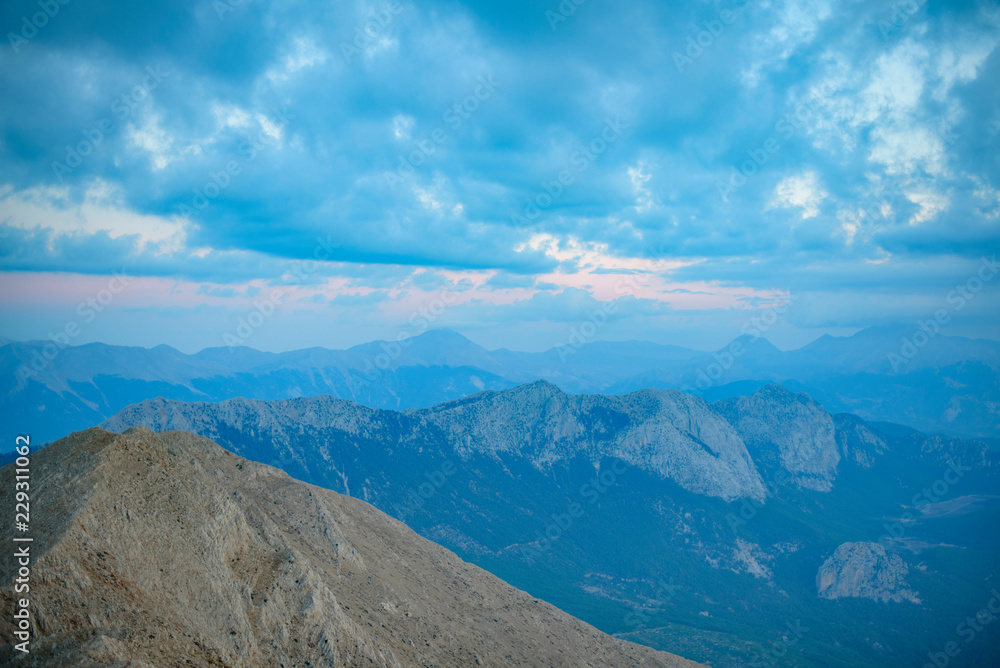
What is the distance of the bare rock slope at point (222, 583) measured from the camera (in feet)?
158

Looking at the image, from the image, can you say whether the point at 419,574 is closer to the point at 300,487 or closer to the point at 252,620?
the point at 300,487

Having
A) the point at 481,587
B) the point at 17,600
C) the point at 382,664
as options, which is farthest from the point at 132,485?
the point at 481,587

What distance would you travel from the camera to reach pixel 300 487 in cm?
9756

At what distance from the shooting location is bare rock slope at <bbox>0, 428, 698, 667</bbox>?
48250mm

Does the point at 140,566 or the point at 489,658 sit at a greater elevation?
the point at 140,566

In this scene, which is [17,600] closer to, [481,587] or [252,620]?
→ [252,620]

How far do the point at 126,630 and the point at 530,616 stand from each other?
74.5 meters

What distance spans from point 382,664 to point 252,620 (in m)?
17.5

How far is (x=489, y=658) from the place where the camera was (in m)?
86.8

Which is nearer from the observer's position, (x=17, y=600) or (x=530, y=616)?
(x=17, y=600)

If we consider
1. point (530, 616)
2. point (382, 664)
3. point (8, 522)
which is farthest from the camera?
point (530, 616)

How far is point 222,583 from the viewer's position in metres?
60.7

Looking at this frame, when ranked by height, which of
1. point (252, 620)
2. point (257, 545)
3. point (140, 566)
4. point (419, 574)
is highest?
point (140, 566)

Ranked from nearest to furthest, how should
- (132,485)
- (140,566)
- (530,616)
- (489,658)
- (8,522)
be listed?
1. (8,522)
2. (140,566)
3. (132,485)
4. (489,658)
5. (530,616)
